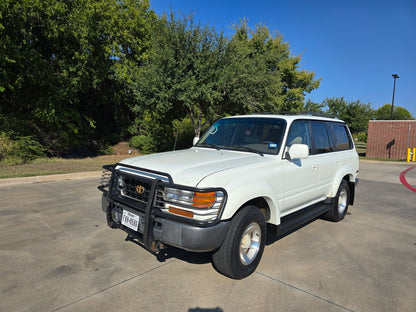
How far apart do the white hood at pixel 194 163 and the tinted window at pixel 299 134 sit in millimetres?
640

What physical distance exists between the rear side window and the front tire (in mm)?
2742

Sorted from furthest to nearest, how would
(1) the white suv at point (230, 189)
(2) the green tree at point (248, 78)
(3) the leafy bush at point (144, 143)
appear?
(3) the leafy bush at point (144, 143) → (2) the green tree at point (248, 78) → (1) the white suv at point (230, 189)

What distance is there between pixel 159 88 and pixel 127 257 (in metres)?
9.67

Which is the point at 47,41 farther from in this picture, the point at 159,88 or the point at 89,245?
the point at 89,245

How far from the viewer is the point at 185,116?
18.8 meters

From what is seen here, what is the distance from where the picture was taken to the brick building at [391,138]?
2039cm

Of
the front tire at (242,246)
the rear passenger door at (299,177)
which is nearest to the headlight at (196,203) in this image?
the front tire at (242,246)

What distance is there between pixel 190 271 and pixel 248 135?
2.02 metres

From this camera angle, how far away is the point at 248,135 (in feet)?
13.5

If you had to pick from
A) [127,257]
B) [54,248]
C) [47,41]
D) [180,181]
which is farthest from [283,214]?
[47,41]

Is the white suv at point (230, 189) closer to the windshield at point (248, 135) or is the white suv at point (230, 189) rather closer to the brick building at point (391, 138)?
the windshield at point (248, 135)

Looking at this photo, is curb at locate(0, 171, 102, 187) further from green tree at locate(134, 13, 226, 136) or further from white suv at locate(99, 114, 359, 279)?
white suv at locate(99, 114, 359, 279)

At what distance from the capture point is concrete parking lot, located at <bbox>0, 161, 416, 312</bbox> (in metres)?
2.67

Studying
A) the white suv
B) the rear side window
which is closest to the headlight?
the white suv
